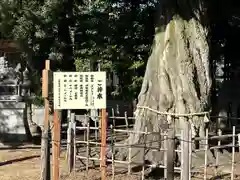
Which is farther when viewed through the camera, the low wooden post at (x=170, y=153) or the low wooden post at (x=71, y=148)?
the low wooden post at (x=71, y=148)

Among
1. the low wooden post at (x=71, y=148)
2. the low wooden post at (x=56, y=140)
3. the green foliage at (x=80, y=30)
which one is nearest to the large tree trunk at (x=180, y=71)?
the low wooden post at (x=71, y=148)

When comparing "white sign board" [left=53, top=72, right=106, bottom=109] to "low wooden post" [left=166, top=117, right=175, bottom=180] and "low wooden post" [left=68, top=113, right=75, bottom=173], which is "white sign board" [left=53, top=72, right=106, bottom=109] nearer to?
"low wooden post" [left=166, top=117, right=175, bottom=180]

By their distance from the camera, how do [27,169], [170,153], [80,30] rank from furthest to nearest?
[80,30], [27,169], [170,153]

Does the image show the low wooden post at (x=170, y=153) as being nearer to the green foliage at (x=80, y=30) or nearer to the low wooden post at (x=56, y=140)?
the low wooden post at (x=56, y=140)

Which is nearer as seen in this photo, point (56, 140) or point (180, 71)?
point (56, 140)

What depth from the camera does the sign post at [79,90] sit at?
22.7 ft

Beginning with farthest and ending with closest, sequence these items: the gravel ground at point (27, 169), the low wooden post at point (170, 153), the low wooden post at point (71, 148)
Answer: the low wooden post at point (71, 148) → the gravel ground at point (27, 169) → the low wooden post at point (170, 153)

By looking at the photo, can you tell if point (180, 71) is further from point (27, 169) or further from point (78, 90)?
point (78, 90)

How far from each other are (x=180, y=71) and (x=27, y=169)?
13.0ft

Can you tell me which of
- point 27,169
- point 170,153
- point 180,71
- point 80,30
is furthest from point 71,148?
point 80,30

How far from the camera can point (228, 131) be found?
47.0 feet

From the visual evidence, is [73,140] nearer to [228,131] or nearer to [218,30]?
[228,131]

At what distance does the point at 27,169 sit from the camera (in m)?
10.1

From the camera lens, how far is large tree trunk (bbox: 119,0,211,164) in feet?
34.5
